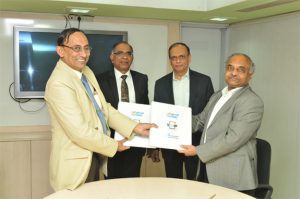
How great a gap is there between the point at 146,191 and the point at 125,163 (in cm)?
118

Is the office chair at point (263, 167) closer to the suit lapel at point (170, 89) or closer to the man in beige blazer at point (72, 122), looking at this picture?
the suit lapel at point (170, 89)

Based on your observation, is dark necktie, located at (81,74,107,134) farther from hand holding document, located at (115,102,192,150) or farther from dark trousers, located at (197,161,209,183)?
dark trousers, located at (197,161,209,183)

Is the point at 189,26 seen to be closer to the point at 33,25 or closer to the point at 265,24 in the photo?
the point at 265,24

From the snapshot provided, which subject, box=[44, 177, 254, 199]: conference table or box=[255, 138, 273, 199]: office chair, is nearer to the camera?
box=[44, 177, 254, 199]: conference table

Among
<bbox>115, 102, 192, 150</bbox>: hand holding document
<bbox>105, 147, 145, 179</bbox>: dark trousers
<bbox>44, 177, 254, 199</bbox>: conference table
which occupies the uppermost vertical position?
<bbox>115, 102, 192, 150</bbox>: hand holding document

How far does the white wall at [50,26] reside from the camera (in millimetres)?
3711

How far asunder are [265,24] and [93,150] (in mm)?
2485

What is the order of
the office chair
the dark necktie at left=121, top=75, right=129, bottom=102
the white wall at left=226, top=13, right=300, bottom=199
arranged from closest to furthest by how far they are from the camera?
1. the office chair
2. the dark necktie at left=121, top=75, right=129, bottom=102
3. the white wall at left=226, top=13, right=300, bottom=199

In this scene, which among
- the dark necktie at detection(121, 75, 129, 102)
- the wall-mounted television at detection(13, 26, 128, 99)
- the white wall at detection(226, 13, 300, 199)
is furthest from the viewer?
the wall-mounted television at detection(13, 26, 128, 99)

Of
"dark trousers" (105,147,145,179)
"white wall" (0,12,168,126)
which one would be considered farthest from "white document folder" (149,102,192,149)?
"white wall" (0,12,168,126)

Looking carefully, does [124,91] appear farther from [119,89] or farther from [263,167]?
[263,167]

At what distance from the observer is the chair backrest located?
2.46 metres

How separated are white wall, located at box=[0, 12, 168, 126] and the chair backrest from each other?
195cm

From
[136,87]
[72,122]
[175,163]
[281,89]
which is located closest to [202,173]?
[175,163]
